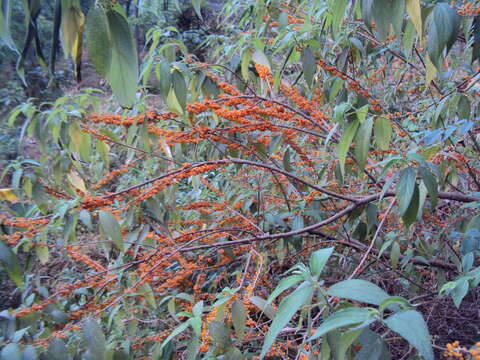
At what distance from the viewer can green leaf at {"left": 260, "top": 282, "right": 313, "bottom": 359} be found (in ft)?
1.81

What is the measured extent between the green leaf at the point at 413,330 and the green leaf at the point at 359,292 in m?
0.04

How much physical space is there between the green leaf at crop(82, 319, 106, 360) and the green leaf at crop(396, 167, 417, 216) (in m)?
0.81

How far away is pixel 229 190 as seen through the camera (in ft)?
7.10

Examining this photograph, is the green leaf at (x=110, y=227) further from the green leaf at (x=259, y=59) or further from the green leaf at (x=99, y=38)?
the green leaf at (x=259, y=59)

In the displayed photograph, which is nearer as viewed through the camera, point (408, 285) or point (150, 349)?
point (150, 349)

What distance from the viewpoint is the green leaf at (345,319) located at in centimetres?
52

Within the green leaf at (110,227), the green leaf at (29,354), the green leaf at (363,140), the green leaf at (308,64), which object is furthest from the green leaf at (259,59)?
the green leaf at (29,354)

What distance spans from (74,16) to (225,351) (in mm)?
853

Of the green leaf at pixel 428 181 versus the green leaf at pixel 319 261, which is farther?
the green leaf at pixel 428 181

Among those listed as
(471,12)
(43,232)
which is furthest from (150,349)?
(471,12)

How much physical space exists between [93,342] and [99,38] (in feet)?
2.53

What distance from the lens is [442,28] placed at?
35.2 inches

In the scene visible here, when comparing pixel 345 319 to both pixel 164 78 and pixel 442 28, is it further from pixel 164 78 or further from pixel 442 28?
pixel 164 78

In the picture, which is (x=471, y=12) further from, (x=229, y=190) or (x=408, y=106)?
(x=408, y=106)
